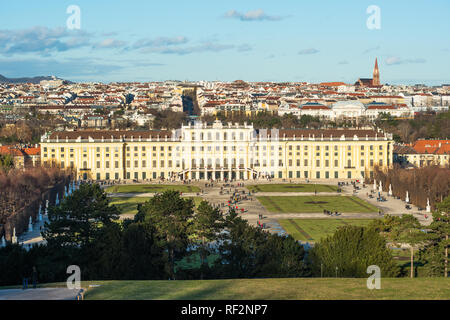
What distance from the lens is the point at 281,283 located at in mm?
21859

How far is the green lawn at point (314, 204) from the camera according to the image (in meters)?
60.3

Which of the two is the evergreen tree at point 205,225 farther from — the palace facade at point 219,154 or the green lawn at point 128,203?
the palace facade at point 219,154

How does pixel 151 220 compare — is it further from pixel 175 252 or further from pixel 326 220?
pixel 326 220

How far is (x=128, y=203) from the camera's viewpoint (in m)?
64.2

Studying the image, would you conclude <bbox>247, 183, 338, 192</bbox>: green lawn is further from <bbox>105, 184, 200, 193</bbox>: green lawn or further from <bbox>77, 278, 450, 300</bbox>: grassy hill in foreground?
<bbox>77, 278, 450, 300</bbox>: grassy hill in foreground

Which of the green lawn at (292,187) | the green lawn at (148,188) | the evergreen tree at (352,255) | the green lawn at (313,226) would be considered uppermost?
the evergreen tree at (352,255)

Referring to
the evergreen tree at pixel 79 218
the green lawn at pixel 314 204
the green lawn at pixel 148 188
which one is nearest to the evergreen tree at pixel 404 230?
the evergreen tree at pixel 79 218

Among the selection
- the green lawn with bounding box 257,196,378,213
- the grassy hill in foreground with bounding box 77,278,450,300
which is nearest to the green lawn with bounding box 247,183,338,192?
the green lawn with bounding box 257,196,378,213

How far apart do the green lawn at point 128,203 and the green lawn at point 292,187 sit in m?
Answer: 11.1

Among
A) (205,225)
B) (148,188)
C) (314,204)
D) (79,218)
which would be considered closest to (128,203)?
(148,188)

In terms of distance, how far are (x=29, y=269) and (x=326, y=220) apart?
28423 mm
